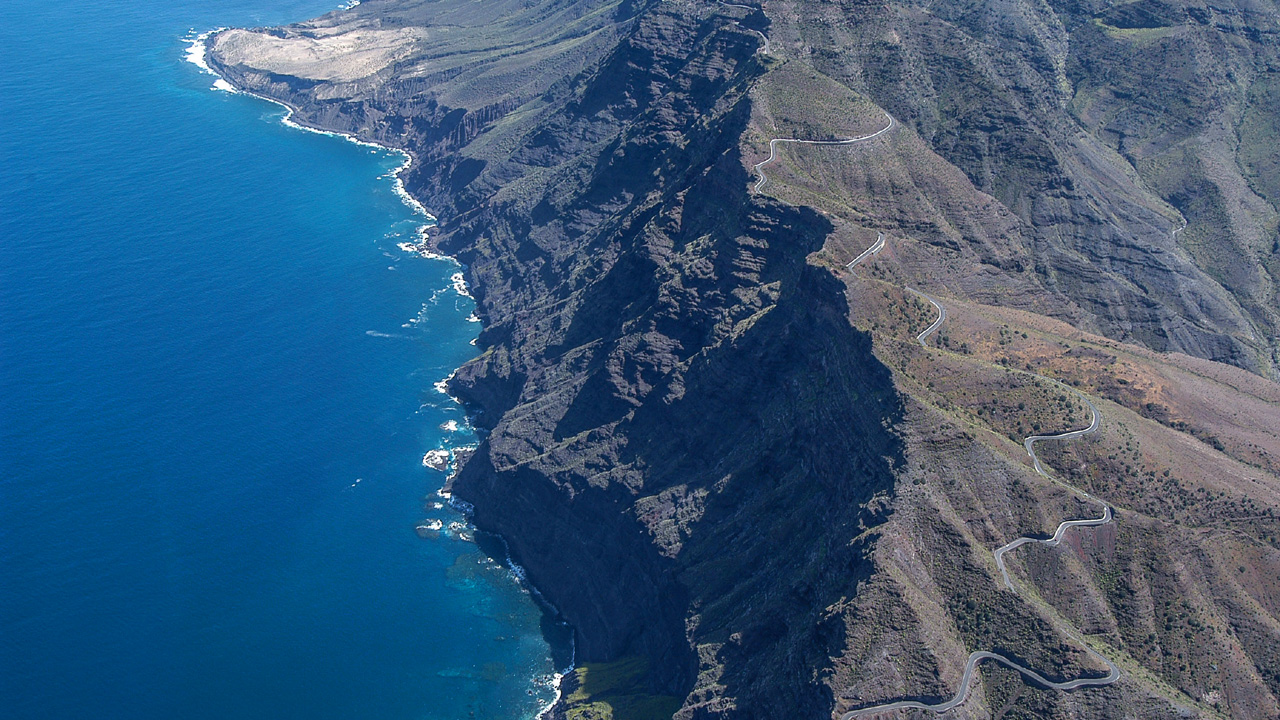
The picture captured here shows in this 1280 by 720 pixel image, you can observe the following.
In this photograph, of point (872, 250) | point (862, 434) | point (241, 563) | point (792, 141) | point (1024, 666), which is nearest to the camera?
point (1024, 666)

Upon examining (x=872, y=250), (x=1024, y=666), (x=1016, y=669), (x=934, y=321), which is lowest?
(x=1016, y=669)

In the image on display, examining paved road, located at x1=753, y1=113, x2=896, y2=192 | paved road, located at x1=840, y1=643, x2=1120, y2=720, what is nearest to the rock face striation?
paved road, located at x1=840, y1=643, x2=1120, y2=720

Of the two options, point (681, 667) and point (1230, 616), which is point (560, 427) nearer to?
point (681, 667)

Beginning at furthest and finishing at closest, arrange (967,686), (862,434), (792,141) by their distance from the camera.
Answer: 1. (792,141)
2. (862,434)
3. (967,686)

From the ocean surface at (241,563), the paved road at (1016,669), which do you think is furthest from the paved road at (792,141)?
the ocean surface at (241,563)

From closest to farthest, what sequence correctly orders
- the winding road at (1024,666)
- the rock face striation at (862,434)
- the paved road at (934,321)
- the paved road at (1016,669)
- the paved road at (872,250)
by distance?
the paved road at (1016,669), the winding road at (1024,666), the rock face striation at (862,434), the paved road at (934,321), the paved road at (872,250)

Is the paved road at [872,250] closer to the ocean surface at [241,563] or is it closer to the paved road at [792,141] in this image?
the paved road at [792,141]

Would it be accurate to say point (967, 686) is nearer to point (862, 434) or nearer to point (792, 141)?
point (862, 434)

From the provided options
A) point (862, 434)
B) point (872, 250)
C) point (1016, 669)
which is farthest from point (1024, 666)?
point (872, 250)

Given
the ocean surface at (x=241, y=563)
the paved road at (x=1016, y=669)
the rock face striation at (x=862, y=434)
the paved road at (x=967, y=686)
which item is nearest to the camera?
the paved road at (x=967, y=686)

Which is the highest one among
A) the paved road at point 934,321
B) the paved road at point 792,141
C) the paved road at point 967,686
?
the paved road at point 792,141
